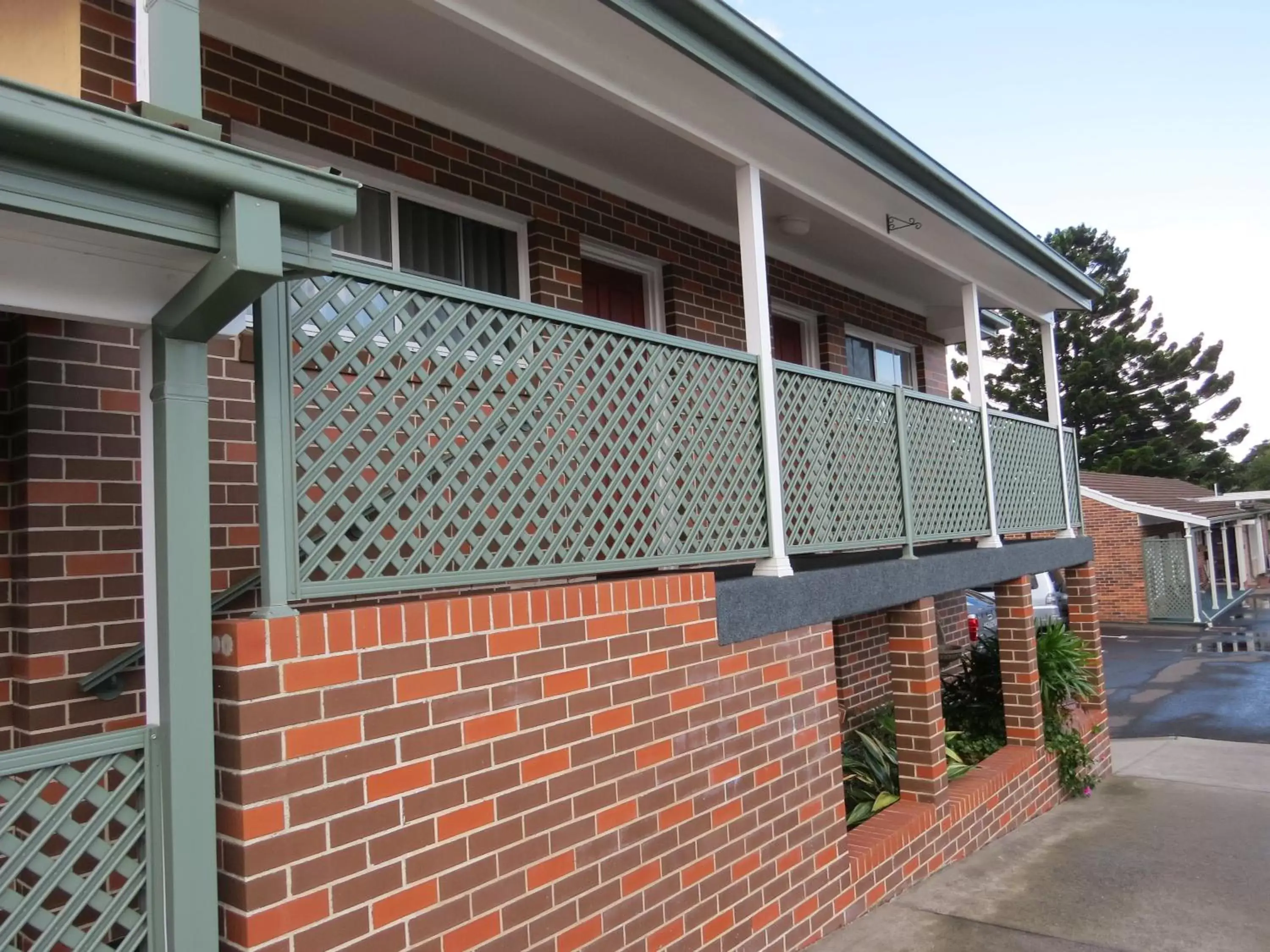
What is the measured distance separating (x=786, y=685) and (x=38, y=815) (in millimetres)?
3408

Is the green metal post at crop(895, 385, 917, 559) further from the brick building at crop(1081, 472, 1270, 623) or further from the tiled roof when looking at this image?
the tiled roof

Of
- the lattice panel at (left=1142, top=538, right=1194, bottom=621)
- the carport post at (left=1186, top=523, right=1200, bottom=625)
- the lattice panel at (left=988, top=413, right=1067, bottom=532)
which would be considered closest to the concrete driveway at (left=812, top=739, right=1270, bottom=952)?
the lattice panel at (left=988, top=413, right=1067, bottom=532)

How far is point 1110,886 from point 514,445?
517cm

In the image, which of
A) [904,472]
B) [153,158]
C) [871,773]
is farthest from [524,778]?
[871,773]

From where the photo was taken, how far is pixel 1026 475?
333 inches

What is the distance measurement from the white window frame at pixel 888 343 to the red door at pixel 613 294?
3.00 metres

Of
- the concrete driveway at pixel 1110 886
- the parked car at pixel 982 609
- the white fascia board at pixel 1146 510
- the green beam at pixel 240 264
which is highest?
the green beam at pixel 240 264

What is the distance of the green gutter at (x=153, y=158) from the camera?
1.94m

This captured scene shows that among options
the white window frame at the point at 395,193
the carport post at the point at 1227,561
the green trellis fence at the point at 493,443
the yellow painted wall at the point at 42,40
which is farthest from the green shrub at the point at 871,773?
the carport post at the point at 1227,561

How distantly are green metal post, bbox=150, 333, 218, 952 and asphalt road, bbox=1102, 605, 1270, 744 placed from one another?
12377 mm

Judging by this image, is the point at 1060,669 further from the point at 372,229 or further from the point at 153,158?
the point at 153,158

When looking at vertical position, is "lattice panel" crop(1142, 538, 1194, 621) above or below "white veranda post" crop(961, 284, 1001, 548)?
below

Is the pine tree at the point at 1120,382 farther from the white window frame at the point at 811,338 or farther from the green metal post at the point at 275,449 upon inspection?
the green metal post at the point at 275,449

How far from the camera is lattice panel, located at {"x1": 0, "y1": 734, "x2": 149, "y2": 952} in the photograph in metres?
2.35
